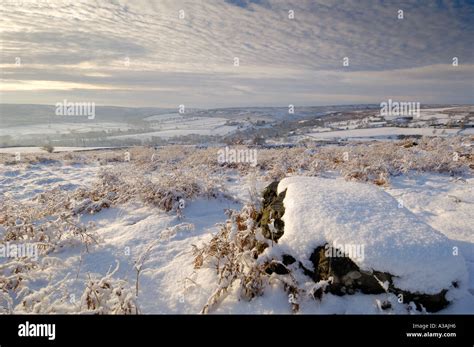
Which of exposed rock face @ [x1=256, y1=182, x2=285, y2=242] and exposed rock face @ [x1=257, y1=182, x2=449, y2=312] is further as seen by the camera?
exposed rock face @ [x1=256, y1=182, x2=285, y2=242]

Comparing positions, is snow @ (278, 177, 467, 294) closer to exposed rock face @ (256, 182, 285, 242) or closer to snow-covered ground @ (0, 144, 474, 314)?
snow-covered ground @ (0, 144, 474, 314)

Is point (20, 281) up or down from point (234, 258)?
down

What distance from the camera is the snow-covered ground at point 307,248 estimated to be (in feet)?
9.46

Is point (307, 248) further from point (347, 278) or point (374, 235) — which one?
point (374, 235)

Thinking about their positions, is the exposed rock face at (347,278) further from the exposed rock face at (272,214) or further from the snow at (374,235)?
the exposed rock face at (272,214)

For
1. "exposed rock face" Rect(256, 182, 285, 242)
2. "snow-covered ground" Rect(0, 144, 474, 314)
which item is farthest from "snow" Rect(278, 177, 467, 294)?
"exposed rock face" Rect(256, 182, 285, 242)

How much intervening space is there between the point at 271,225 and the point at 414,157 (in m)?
8.52

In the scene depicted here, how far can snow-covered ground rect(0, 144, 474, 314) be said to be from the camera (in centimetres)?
288

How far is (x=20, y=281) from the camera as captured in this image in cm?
348

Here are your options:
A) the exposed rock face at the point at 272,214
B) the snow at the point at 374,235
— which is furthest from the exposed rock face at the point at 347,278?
the exposed rock face at the point at 272,214
